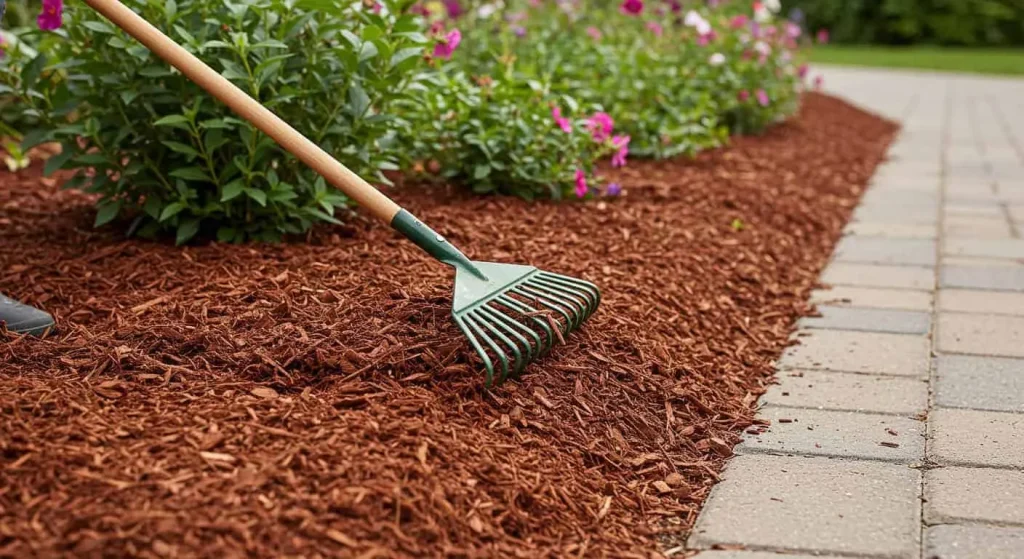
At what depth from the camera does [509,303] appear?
8.81 feet

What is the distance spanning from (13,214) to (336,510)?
2.47 m

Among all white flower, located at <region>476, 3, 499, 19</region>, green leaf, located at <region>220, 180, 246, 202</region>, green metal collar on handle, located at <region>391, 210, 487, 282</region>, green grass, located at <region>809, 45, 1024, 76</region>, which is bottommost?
green grass, located at <region>809, 45, 1024, 76</region>

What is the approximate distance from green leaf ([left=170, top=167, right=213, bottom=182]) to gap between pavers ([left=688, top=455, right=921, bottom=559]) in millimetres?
1837

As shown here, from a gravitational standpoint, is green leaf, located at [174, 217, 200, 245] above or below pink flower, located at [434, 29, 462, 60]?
below

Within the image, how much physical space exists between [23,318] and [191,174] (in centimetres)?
75

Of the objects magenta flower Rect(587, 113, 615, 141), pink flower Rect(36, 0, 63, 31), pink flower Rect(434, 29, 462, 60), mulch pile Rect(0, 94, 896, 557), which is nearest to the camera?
mulch pile Rect(0, 94, 896, 557)

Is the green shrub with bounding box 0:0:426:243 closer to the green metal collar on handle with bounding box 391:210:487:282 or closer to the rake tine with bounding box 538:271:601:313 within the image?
the green metal collar on handle with bounding box 391:210:487:282

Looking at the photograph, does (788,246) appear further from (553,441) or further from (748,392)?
(553,441)

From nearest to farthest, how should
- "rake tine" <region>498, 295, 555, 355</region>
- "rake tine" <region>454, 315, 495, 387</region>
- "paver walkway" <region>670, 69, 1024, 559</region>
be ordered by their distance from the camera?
"paver walkway" <region>670, 69, 1024, 559</region>
"rake tine" <region>454, 315, 495, 387</region>
"rake tine" <region>498, 295, 555, 355</region>

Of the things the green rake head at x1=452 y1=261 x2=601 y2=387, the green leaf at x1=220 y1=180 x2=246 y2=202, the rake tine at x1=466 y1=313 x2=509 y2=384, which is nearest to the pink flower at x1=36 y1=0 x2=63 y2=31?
the green leaf at x1=220 y1=180 x2=246 y2=202

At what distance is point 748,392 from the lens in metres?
2.96

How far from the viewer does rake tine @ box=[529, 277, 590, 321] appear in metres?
2.80

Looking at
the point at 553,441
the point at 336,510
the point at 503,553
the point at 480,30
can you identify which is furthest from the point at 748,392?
the point at 480,30

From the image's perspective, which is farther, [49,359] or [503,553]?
[49,359]
